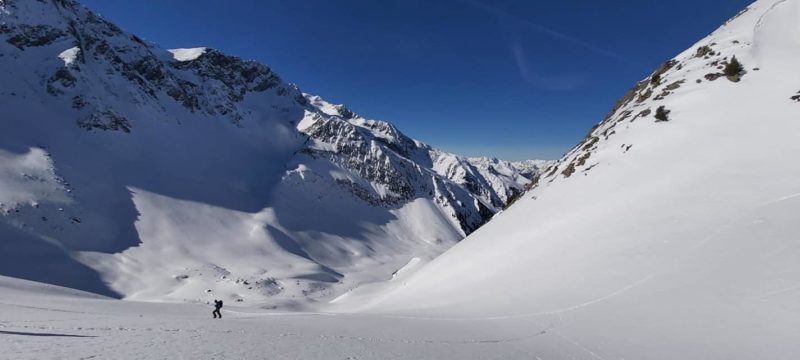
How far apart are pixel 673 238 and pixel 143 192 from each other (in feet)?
461

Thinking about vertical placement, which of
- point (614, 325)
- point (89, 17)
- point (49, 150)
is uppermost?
point (89, 17)

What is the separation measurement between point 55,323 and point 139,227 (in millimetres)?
113829

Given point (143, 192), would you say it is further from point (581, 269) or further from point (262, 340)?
point (581, 269)

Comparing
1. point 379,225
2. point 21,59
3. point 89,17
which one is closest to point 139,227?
point 21,59

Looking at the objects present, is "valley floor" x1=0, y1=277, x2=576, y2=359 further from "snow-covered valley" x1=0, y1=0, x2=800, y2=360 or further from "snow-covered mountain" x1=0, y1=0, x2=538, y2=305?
"snow-covered mountain" x1=0, y1=0, x2=538, y2=305

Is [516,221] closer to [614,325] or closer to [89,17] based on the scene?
[614,325]

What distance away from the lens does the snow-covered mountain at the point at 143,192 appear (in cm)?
9212

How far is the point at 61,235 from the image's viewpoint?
93.6m

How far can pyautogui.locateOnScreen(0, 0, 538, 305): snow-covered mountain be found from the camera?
92.1 metres

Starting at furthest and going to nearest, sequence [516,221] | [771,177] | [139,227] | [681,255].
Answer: [139,227] → [516,221] → [771,177] → [681,255]

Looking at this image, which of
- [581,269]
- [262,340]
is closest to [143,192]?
[262,340]

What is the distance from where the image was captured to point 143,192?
408 feet

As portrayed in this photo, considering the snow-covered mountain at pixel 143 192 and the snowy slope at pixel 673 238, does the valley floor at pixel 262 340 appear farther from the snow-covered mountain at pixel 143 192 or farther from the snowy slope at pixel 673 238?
the snow-covered mountain at pixel 143 192

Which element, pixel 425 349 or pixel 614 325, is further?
pixel 614 325
